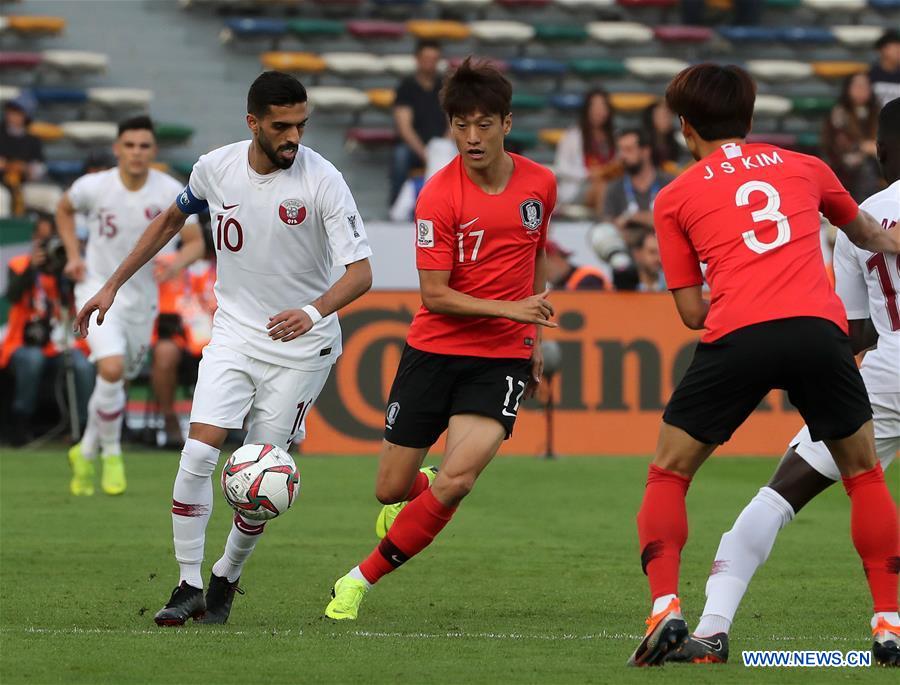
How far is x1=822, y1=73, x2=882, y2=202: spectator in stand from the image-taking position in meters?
18.6

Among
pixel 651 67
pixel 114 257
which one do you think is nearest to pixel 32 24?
pixel 651 67

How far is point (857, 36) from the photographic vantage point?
24406mm

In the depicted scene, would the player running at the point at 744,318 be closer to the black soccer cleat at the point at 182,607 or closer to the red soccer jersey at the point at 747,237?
the red soccer jersey at the point at 747,237

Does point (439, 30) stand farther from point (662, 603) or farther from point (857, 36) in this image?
point (662, 603)

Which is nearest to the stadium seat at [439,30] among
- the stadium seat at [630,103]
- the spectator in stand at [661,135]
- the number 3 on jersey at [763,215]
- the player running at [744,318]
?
the stadium seat at [630,103]

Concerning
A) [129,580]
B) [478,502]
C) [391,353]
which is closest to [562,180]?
[391,353]

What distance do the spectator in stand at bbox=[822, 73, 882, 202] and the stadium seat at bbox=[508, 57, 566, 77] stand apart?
4.67 metres

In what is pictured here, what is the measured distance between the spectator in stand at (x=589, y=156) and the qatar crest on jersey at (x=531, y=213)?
10554 mm

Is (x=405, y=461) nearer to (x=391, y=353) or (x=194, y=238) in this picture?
(x=194, y=238)

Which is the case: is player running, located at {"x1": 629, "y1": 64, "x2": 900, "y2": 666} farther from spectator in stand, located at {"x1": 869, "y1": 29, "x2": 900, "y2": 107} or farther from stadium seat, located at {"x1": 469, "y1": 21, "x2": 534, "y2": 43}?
stadium seat, located at {"x1": 469, "y1": 21, "x2": 534, "y2": 43}

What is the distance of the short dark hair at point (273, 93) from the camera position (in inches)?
270

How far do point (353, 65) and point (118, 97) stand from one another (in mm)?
3219

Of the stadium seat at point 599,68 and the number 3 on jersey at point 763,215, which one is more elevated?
the number 3 on jersey at point 763,215

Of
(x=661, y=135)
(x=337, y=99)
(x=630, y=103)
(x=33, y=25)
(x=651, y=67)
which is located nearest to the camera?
(x=661, y=135)
